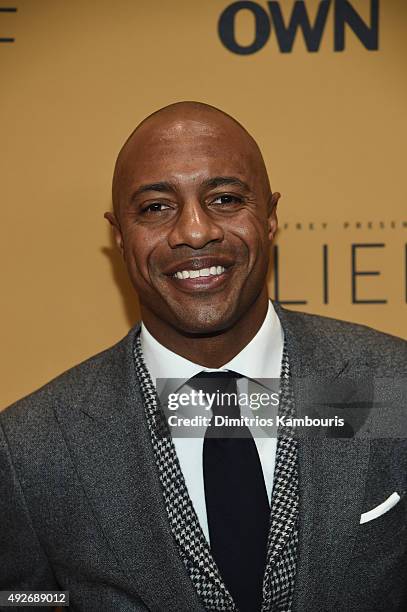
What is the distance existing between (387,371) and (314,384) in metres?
0.14

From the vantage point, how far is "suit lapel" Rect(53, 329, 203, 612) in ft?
3.84

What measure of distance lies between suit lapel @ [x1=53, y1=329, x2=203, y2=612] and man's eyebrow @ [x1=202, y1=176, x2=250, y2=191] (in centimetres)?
36

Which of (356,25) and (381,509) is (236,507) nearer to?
(381,509)

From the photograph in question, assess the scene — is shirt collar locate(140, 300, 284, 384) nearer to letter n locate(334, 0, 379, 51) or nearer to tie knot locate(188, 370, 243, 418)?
tie knot locate(188, 370, 243, 418)

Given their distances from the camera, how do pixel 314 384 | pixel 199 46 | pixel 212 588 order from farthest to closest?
pixel 199 46
pixel 314 384
pixel 212 588

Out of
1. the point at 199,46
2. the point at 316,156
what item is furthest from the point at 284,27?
the point at 316,156

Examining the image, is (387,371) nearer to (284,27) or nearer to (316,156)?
(316,156)

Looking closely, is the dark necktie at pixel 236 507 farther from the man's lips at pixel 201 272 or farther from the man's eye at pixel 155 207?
the man's eye at pixel 155 207

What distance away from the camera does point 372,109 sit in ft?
5.51

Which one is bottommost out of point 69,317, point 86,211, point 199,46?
point 69,317

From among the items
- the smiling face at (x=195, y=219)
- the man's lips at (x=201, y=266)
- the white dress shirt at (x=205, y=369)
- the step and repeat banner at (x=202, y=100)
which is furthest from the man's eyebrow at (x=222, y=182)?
the step and repeat banner at (x=202, y=100)

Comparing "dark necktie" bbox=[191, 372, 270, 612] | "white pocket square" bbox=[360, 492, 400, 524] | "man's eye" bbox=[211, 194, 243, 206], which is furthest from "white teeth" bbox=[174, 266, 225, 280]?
"white pocket square" bbox=[360, 492, 400, 524]

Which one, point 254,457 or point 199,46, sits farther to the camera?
point 199,46

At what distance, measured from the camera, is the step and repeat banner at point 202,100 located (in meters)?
1.66
